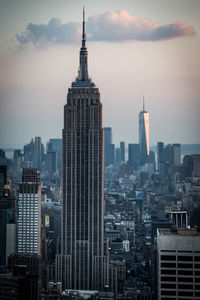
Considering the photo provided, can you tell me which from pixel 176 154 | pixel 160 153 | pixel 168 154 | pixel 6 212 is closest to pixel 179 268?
pixel 176 154

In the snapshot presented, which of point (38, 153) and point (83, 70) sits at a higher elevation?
point (83, 70)

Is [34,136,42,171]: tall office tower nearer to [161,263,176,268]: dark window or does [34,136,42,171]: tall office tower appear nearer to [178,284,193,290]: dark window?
[161,263,176,268]: dark window

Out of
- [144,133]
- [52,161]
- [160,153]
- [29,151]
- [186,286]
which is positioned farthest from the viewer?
[52,161]

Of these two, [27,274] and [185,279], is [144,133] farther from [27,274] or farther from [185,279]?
[185,279]

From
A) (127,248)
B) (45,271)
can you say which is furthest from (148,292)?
(127,248)

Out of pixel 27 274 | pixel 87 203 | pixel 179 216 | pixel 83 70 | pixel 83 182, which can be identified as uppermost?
pixel 83 70
